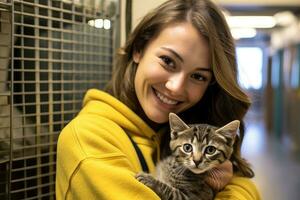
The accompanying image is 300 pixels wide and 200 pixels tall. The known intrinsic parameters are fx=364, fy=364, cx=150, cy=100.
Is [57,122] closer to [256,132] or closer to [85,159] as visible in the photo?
[85,159]

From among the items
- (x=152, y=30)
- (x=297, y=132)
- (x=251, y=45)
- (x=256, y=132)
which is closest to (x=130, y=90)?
(x=152, y=30)

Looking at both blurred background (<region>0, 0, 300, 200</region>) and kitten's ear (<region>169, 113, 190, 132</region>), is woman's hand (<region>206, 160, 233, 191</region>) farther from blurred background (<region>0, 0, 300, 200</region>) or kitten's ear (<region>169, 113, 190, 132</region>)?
blurred background (<region>0, 0, 300, 200</region>)

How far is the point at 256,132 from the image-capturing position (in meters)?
9.92

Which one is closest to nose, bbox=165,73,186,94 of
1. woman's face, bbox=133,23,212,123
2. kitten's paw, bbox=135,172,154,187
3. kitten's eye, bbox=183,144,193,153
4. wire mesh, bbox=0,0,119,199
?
woman's face, bbox=133,23,212,123

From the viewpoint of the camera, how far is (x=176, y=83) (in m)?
1.31

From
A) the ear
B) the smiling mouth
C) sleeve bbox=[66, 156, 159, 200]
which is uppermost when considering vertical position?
the ear

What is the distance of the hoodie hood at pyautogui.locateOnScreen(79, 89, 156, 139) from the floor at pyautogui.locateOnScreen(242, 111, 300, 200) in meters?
1.69

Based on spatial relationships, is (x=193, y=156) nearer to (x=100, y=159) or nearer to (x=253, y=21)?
(x=100, y=159)

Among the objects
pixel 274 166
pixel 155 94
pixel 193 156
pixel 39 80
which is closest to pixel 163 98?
pixel 155 94

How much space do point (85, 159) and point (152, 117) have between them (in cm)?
38

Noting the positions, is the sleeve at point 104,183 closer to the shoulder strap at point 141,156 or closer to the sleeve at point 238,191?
the shoulder strap at point 141,156

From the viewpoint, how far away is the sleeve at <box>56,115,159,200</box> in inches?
42.0

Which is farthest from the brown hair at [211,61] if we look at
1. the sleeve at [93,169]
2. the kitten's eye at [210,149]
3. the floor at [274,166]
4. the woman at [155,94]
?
the floor at [274,166]

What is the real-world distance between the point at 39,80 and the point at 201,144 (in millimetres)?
647
